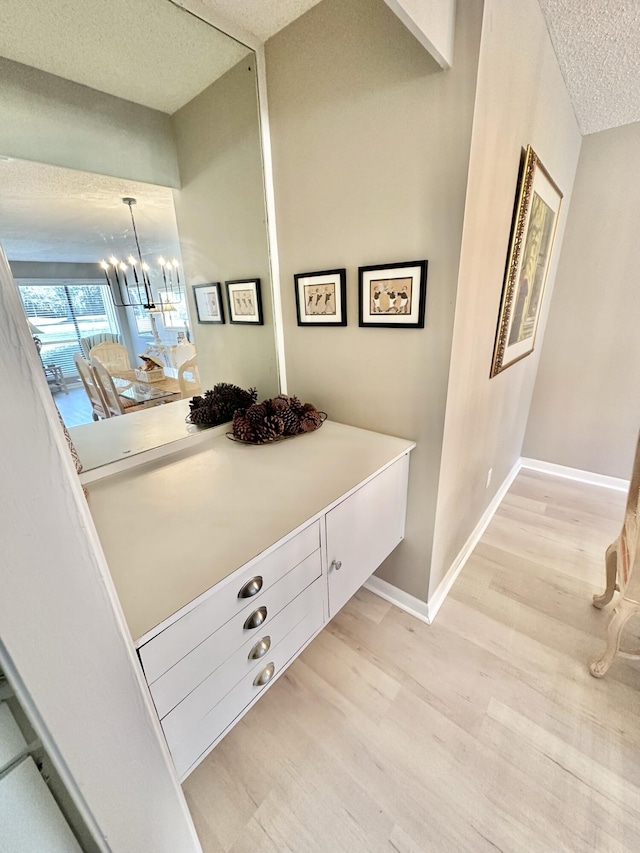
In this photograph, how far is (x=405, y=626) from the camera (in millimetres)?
1558

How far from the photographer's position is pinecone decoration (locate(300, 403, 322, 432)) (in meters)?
1.45

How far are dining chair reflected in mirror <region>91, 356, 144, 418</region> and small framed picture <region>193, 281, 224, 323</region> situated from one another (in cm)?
44

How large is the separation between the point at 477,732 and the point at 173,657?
1.14 meters

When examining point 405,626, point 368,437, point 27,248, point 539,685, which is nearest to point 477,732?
point 539,685

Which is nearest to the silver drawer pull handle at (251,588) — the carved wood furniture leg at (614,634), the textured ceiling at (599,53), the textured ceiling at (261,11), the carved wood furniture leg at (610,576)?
the carved wood furniture leg at (614,634)

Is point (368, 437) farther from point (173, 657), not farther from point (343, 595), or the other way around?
point (173, 657)

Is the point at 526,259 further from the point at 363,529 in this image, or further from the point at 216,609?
the point at 216,609

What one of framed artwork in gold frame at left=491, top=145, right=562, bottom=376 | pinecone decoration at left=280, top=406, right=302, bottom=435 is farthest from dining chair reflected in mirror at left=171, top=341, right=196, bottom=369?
framed artwork in gold frame at left=491, top=145, right=562, bottom=376

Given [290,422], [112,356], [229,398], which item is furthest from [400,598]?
[112,356]

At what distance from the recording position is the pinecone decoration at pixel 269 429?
1.35 meters

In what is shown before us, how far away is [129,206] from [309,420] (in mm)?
967

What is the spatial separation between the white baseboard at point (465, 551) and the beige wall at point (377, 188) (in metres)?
0.13

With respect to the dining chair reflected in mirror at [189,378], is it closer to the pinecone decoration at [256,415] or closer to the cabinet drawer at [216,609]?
the pinecone decoration at [256,415]

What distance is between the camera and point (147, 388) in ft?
4.09
